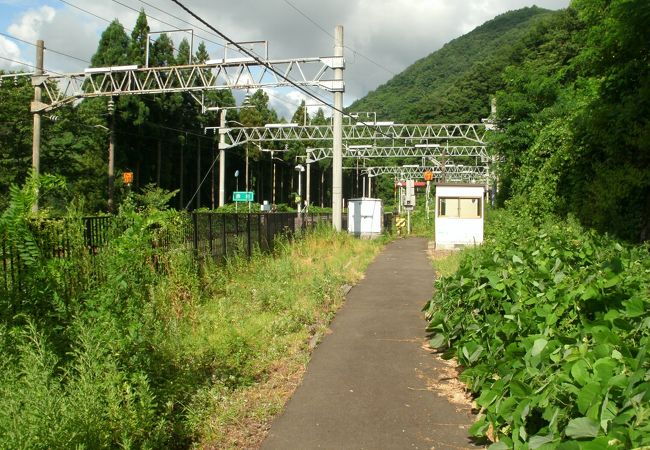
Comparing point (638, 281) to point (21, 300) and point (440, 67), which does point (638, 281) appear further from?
point (440, 67)

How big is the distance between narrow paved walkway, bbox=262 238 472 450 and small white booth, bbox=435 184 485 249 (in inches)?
501

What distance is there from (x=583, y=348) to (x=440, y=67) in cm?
7312

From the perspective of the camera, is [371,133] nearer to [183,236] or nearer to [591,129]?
[591,129]

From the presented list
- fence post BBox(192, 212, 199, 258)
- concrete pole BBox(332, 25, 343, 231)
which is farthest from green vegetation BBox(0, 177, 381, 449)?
concrete pole BBox(332, 25, 343, 231)

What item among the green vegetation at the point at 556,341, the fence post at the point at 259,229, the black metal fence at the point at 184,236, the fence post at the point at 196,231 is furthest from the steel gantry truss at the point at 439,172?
the green vegetation at the point at 556,341

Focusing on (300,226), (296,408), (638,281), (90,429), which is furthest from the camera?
(300,226)

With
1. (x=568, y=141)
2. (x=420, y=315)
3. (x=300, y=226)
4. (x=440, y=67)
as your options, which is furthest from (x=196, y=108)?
(x=420, y=315)

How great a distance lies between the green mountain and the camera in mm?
53219

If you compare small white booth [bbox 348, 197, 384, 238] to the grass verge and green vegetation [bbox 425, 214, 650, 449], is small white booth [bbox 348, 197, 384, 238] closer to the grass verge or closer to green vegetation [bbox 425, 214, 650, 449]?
the grass verge

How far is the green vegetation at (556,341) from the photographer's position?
10.5 ft

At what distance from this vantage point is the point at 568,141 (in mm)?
15484

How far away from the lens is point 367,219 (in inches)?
1182

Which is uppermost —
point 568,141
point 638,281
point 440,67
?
point 440,67

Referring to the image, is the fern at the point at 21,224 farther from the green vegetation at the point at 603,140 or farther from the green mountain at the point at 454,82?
the green mountain at the point at 454,82
